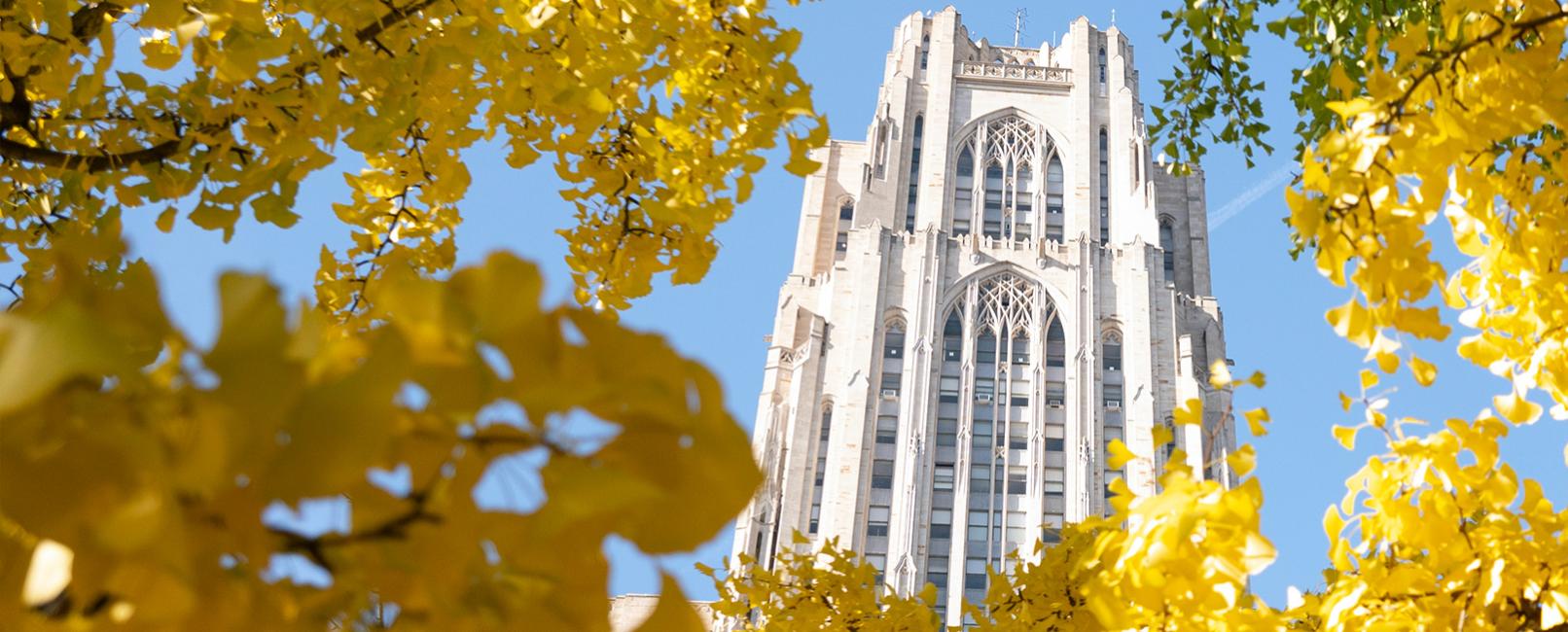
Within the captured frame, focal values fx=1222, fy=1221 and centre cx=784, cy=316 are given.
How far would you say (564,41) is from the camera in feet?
7.51

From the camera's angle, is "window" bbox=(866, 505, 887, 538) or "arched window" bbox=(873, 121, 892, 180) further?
"arched window" bbox=(873, 121, 892, 180)

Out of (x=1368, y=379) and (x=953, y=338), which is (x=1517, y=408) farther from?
(x=953, y=338)

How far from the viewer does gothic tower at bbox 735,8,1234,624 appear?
29219 millimetres

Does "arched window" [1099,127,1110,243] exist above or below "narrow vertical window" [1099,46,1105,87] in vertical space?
below

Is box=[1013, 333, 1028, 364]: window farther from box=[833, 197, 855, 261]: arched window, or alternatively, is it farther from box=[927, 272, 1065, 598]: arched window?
box=[833, 197, 855, 261]: arched window

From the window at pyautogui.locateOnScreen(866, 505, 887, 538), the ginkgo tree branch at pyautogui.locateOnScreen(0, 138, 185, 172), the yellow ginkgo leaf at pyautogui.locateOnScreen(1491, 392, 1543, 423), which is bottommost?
the yellow ginkgo leaf at pyautogui.locateOnScreen(1491, 392, 1543, 423)

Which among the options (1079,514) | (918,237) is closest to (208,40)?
(1079,514)

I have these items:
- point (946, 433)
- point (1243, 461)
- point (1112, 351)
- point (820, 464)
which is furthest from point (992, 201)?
point (1243, 461)

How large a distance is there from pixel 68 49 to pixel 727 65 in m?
1.22

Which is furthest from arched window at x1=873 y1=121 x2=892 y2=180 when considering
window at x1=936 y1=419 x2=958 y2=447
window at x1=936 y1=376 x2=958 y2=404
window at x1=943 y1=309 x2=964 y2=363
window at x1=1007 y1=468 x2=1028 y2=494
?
window at x1=1007 y1=468 x2=1028 y2=494

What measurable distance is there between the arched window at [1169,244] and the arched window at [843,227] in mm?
9714

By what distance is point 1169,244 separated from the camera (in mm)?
38188

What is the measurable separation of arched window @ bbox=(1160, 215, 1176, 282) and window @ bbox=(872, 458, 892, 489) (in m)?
12.5

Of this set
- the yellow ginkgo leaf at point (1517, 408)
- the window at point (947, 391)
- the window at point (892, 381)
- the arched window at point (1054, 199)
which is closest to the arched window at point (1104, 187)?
the arched window at point (1054, 199)
